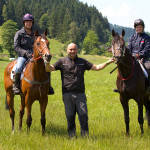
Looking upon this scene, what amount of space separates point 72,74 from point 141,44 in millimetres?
3106

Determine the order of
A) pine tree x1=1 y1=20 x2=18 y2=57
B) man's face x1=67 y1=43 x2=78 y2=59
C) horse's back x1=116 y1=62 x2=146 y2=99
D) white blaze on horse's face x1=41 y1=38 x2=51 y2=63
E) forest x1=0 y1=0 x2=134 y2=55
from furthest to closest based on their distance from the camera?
1. forest x1=0 y1=0 x2=134 y2=55
2. pine tree x1=1 y1=20 x2=18 y2=57
3. horse's back x1=116 y1=62 x2=146 y2=99
4. man's face x1=67 y1=43 x2=78 y2=59
5. white blaze on horse's face x1=41 y1=38 x2=51 y2=63

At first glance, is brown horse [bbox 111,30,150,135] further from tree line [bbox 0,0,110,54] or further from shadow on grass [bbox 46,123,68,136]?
tree line [bbox 0,0,110,54]

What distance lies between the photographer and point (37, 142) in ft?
20.8

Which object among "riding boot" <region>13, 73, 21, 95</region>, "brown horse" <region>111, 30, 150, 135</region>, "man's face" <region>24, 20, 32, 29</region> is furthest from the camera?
"riding boot" <region>13, 73, 21, 95</region>

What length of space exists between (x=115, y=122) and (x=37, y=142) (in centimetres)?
422

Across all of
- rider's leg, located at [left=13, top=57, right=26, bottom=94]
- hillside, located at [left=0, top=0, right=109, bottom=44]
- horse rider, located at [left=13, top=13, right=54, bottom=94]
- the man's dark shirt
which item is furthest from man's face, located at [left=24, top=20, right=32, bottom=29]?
hillside, located at [left=0, top=0, right=109, bottom=44]

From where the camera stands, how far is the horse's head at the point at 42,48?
248 inches

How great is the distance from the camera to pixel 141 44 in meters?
8.69

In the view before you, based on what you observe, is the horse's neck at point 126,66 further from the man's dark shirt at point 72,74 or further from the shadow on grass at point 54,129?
the shadow on grass at point 54,129

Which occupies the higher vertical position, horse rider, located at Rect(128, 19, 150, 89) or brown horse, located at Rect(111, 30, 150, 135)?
horse rider, located at Rect(128, 19, 150, 89)

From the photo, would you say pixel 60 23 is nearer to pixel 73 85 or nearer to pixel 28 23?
pixel 28 23

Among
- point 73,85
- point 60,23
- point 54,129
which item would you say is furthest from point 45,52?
point 60,23

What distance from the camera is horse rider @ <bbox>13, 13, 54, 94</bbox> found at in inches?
320

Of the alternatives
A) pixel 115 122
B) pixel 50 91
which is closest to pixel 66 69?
pixel 50 91
